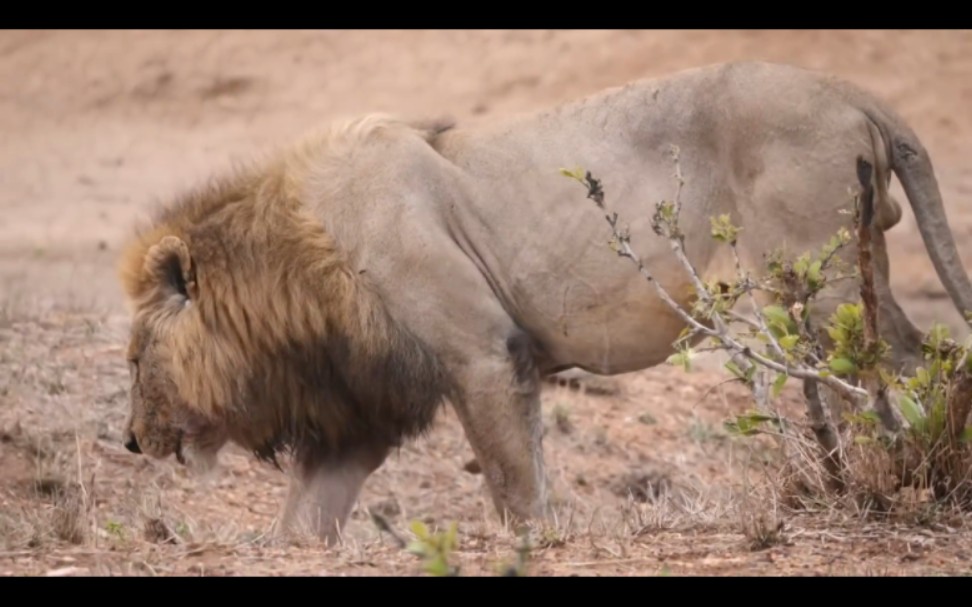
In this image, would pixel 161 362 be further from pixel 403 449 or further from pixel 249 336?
pixel 403 449

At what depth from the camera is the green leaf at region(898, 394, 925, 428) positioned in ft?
14.6

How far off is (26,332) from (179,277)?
240cm

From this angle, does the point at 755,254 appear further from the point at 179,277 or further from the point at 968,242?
the point at 968,242

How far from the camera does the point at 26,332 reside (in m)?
8.05

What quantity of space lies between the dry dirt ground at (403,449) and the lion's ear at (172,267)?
739 mm

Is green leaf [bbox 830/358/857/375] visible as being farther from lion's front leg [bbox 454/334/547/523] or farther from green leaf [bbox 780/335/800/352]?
lion's front leg [bbox 454/334/547/523]

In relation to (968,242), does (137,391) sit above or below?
below

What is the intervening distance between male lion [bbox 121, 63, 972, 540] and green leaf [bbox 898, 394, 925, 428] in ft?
3.20

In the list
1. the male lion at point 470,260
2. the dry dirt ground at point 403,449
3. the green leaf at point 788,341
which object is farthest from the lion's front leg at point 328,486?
the green leaf at point 788,341

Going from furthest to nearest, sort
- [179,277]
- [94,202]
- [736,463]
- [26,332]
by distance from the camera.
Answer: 1. [94,202]
2. [26,332]
3. [736,463]
4. [179,277]

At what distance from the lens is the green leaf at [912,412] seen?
14.6 ft
